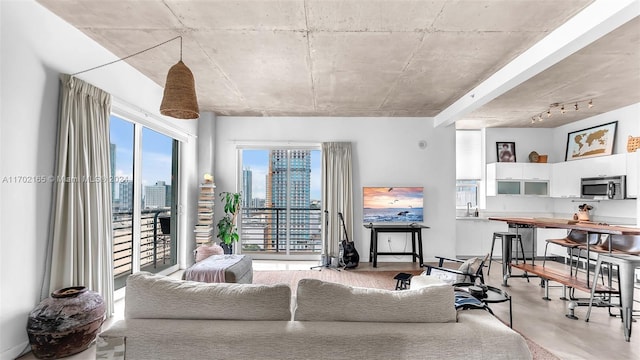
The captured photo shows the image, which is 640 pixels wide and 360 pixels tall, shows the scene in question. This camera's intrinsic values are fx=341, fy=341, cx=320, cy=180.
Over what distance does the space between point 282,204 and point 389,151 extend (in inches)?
88.1

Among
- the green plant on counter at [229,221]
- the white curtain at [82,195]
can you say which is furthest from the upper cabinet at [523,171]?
the white curtain at [82,195]

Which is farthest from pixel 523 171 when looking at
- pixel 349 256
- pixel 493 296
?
pixel 493 296

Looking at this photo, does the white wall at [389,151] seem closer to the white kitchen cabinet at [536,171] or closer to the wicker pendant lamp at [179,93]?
the white kitchen cabinet at [536,171]

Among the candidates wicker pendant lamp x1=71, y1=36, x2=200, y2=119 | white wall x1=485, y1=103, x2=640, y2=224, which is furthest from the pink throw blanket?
white wall x1=485, y1=103, x2=640, y2=224

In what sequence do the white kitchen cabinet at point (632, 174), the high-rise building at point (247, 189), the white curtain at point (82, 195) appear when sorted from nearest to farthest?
the white curtain at point (82, 195) → the white kitchen cabinet at point (632, 174) → the high-rise building at point (247, 189)

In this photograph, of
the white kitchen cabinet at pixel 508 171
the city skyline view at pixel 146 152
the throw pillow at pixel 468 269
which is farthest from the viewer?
the white kitchen cabinet at pixel 508 171

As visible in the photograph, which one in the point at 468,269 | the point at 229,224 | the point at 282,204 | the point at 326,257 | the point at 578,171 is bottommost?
the point at 326,257

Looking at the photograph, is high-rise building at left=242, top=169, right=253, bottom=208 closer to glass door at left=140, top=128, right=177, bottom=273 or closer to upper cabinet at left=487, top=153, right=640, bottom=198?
glass door at left=140, top=128, right=177, bottom=273

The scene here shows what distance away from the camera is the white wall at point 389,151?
6219 millimetres

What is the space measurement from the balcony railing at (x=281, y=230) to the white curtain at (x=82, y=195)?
326 cm

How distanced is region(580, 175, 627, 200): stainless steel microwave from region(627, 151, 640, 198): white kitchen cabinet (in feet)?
0.25

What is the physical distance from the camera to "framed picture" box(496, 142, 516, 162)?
22.6ft

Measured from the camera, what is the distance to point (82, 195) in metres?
2.91

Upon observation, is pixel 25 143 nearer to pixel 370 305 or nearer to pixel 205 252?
pixel 205 252
